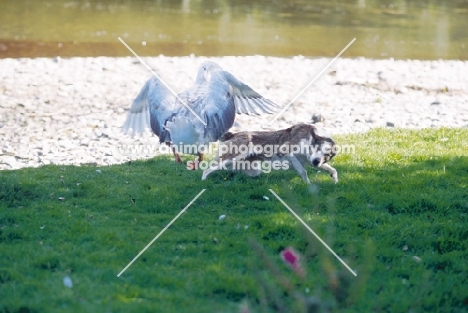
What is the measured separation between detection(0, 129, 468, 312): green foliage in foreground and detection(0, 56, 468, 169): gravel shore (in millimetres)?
2042

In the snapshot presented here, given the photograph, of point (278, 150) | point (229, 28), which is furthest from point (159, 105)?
point (229, 28)

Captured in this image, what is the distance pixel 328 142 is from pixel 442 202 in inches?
51.2

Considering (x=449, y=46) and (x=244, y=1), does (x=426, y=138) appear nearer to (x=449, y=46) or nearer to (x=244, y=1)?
(x=449, y=46)

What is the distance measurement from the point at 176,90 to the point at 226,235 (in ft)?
20.3

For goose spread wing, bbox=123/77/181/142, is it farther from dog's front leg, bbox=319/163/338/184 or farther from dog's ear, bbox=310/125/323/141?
dog's front leg, bbox=319/163/338/184

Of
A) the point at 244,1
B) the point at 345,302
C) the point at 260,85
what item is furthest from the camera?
the point at 244,1

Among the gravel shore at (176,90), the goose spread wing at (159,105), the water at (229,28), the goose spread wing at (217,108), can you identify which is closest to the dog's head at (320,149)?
the goose spread wing at (217,108)

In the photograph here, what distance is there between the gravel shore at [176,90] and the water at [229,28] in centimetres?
200

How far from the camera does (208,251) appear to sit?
5.61 metres

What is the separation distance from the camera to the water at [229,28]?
19.5 meters

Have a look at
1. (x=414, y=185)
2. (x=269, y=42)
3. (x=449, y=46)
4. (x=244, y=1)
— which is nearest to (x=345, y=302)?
(x=414, y=185)

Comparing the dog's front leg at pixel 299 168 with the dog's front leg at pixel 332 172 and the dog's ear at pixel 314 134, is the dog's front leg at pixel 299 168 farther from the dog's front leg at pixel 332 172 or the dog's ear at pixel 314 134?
the dog's ear at pixel 314 134

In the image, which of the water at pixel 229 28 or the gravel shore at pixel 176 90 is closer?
the gravel shore at pixel 176 90

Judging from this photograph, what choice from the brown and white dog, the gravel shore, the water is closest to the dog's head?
the brown and white dog
